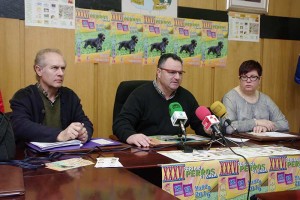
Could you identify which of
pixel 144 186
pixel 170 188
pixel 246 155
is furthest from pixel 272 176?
pixel 144 186

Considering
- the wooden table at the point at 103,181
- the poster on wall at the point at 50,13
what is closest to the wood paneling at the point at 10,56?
the poster on wall at the point at 50,13

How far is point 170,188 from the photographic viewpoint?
4.81 ft

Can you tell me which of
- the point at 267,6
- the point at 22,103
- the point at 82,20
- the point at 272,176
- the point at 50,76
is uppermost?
the point at 267,6

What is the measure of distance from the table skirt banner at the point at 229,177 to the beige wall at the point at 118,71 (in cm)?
198

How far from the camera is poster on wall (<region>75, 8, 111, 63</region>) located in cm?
320

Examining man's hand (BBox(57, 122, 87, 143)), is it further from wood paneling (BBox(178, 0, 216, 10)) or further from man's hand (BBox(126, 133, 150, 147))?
wood paneling (BBox(178, 0, 216, 10))

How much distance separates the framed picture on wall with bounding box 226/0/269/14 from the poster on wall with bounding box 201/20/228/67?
8.1 inches

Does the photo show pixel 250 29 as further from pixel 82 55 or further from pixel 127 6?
pixel 82 55

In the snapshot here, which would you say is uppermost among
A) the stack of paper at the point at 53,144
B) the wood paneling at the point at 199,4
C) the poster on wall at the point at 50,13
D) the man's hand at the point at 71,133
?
the wood paneling at the point at 199,4

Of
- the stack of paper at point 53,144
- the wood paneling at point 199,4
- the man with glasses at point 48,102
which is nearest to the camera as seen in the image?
the stack of paper at point 53,144

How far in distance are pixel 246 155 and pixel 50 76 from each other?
4.22 feet

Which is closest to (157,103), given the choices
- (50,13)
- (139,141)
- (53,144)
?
(139,141)

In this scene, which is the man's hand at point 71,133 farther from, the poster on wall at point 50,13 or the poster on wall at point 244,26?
the poster on wall at point 244,26

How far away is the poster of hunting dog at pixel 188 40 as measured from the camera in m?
3.61
